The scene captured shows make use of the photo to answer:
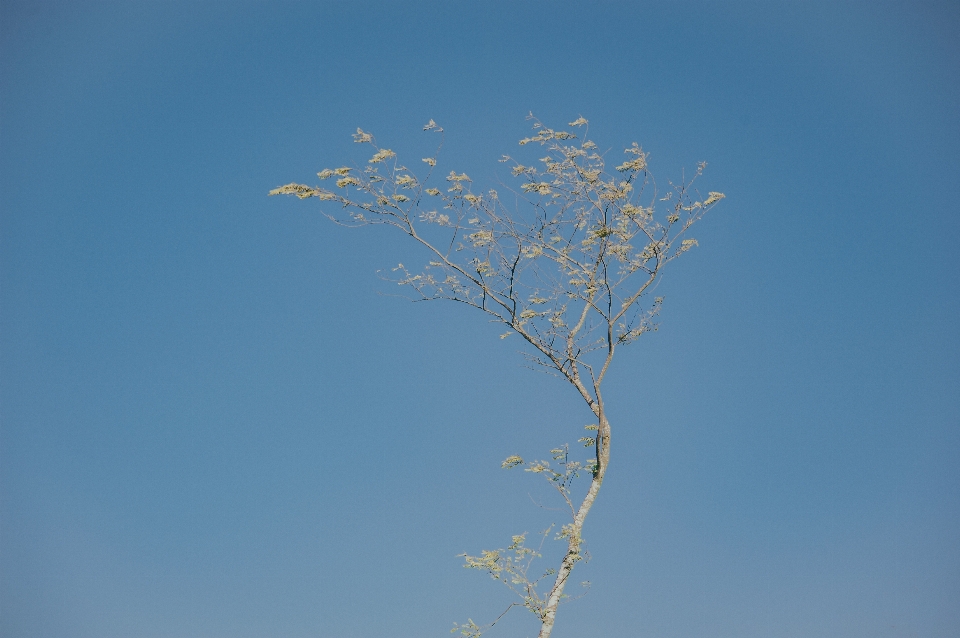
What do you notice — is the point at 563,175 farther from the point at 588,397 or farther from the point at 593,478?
the point at 593,478

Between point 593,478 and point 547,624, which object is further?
point 593,478

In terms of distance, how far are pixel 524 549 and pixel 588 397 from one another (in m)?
2.58

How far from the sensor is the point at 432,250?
1276 centimetres

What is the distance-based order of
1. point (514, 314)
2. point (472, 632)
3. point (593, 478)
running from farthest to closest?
point (514, 314) → point (593, 478) → point (472, 632)

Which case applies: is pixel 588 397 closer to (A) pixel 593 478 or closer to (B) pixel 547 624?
(A) pixel 593 478

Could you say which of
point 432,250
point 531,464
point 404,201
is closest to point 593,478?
point 531,464

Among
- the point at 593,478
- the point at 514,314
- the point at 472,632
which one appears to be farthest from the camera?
the point at 514,314

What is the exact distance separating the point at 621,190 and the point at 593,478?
4.43m

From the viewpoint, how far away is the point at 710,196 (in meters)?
12.6

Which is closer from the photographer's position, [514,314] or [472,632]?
[472,632]

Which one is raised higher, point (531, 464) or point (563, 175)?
point (563, 175)

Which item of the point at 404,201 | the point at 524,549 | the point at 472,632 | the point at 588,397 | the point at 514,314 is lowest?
Answer: the point at 472,632

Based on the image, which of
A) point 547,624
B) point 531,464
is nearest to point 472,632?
point 547,624

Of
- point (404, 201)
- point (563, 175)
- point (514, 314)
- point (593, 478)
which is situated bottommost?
point (593, 478)
